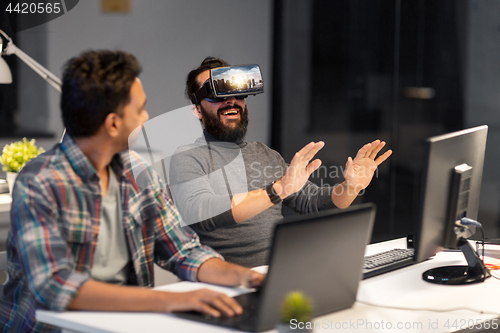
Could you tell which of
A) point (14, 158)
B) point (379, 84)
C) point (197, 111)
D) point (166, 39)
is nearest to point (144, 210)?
point (197, 111)

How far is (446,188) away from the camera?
144 centimetres

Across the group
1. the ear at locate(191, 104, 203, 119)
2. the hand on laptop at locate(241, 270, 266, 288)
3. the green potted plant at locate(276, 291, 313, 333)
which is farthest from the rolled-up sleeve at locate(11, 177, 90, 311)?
the ear at locate(191, 104, 203, 119)

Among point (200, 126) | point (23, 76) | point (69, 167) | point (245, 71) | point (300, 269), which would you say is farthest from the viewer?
point (23, 76)

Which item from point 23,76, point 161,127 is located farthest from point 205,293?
point 23,76

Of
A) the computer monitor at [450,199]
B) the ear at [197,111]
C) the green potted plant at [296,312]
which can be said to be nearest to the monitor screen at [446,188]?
the computer monitor at [450,199]

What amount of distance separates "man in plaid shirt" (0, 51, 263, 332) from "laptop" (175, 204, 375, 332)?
8 centimetres

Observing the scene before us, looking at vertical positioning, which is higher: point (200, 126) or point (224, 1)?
point (224, 1)

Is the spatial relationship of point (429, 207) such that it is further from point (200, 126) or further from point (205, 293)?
point (200, 126)

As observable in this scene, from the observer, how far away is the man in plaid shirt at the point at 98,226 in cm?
118

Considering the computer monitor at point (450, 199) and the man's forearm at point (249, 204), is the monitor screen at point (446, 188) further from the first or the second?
the man's forearm at point (249, 204)

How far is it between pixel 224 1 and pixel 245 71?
148 centimetres

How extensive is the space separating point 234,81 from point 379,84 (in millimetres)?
2398

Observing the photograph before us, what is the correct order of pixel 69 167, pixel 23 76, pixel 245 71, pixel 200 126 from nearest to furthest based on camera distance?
pixel 69 167 < pixel 245 71 < pixel 200 126 < pixel 23 76

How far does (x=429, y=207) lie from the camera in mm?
1389
